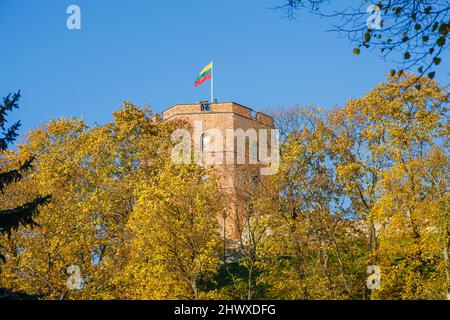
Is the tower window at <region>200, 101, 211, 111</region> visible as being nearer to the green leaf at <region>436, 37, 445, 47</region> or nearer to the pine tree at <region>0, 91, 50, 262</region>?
the pine tree at <region>0, 91, 50, 262</region>

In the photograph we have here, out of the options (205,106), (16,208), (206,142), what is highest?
(205,106)

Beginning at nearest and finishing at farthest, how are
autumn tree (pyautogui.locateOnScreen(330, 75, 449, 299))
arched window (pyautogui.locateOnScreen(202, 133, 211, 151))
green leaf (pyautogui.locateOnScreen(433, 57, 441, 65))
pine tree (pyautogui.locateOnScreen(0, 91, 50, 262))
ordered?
green leaf (pyautogui.locateOnScreen(433, 57, 441, 65)) < pine tree (pyautogui.locateOnScreen(0, 91, 50, 262)) < autumn tree (pyautogui.locateOnScreen(330, 75, 449, 299)) < arched window (pyautogui.locateOnScreen(202, 133, 211, 151))

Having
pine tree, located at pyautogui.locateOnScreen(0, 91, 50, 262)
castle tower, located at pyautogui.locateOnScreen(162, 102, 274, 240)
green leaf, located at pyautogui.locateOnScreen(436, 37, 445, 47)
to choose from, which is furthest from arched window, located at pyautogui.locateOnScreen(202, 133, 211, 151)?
green leaf, located at pyautogui.locateOnScreen(436, 37, 445, 47)

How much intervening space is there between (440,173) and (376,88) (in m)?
6.26

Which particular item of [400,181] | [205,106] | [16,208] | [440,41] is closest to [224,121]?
[205,106]

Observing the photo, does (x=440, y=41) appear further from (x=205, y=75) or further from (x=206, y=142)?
(x=205, y=75)

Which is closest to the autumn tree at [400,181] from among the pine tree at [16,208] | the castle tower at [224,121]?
the pine tree at [16,208]

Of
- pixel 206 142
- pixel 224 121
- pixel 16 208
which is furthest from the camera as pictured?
pixel 224 121

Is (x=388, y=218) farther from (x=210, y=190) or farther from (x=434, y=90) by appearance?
(x=210, y=190)

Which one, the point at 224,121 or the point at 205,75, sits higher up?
the point at 205,75

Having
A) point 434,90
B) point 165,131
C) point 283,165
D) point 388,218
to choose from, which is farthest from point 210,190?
point 165,131

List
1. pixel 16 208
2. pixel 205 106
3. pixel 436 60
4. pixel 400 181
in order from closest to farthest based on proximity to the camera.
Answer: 1. pixel 436 60
2. pixel 16 208
3. pixel 400 181
4. pixel 205 106

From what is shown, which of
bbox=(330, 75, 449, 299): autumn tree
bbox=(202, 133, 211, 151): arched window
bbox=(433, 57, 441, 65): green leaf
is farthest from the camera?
bbox=(202, 133, 211, 151): arched window

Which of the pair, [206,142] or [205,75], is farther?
[205,75]
